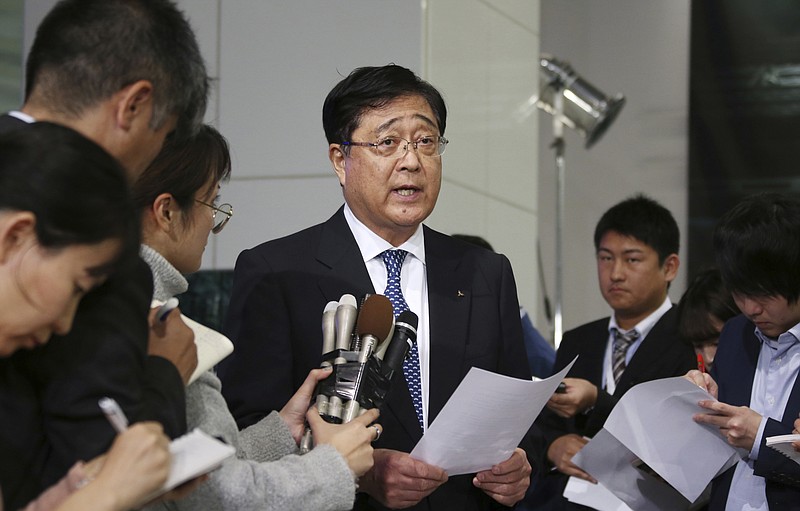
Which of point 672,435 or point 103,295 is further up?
point 103,295

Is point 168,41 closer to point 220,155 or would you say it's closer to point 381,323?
point 220,155

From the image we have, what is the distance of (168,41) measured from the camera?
61.4 inches

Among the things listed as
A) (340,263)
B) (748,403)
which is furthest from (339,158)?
(748,403)

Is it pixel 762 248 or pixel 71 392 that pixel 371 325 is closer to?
pixel 71 392

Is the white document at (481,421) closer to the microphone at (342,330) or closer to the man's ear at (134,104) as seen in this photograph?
the microphone at (342,330)

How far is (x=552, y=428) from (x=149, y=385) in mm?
2410

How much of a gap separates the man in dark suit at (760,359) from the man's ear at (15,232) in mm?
1724

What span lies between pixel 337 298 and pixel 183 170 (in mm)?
617

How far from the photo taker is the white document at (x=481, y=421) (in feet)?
6.50

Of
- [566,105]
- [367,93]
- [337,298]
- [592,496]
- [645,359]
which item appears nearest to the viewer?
[337,298]

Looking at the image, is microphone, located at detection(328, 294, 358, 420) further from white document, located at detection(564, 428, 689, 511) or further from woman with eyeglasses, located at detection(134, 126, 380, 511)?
white document, located at detection(564, 428, 689, 511)

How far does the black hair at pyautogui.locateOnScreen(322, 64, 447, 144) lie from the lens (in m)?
2.50

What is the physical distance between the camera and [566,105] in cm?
631

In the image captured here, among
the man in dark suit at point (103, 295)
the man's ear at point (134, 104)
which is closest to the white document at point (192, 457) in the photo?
the man in dark suit at point (103, 295)
